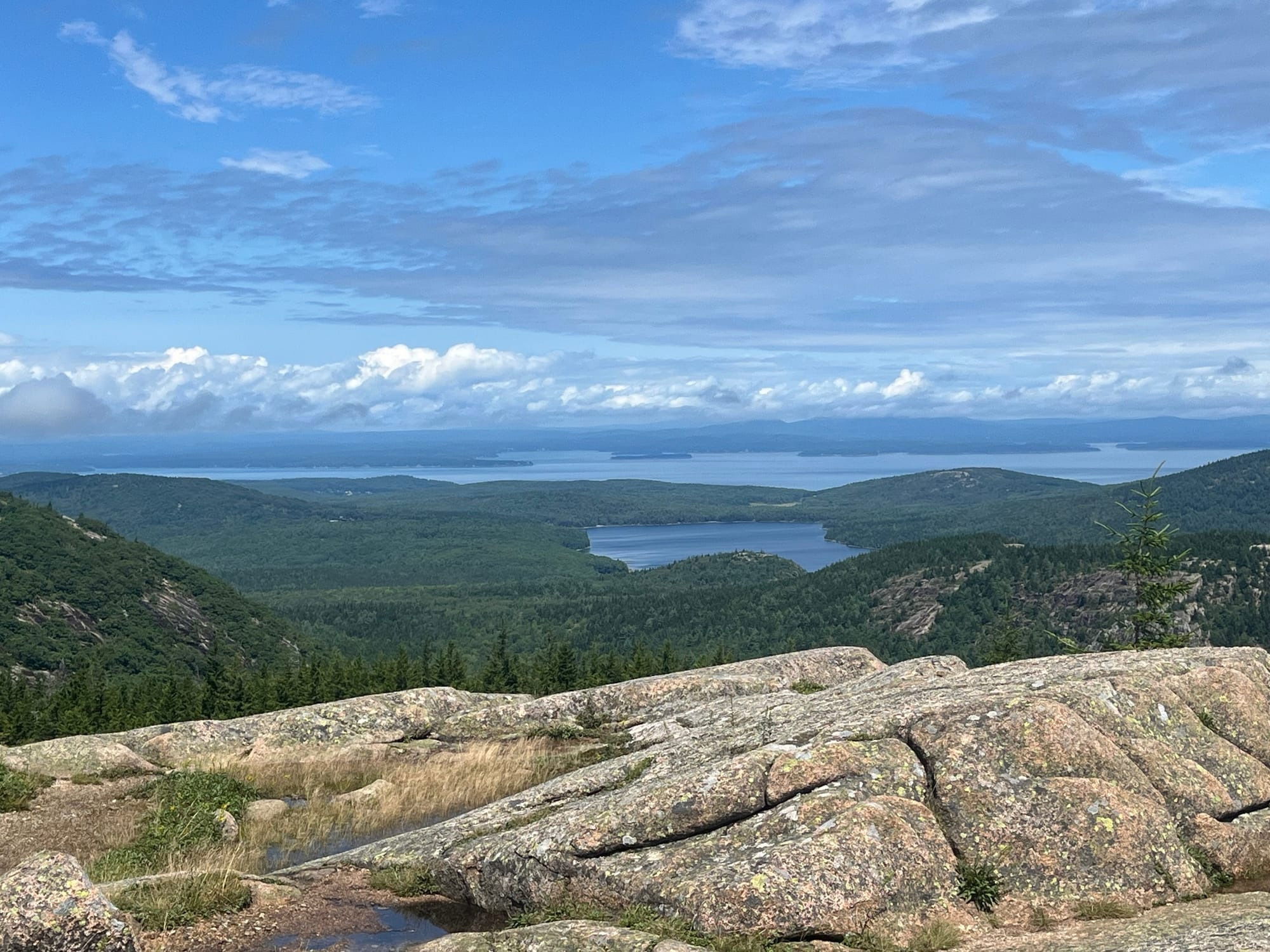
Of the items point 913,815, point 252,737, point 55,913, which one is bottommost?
point 252,737

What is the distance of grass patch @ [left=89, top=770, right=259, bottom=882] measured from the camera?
19.2 meters

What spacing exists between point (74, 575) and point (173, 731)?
488 feet

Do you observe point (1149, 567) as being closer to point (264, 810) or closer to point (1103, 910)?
point (1103, 910)

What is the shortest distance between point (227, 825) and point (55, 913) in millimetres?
10731

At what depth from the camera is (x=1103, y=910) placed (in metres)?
14.1

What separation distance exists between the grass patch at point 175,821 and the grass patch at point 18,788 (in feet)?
9.74

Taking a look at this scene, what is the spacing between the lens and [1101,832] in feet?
49.7

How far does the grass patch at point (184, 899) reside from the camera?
14.5 metres

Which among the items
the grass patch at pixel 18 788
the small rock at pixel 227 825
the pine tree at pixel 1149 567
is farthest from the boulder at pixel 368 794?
the pine tree at pixel 1149 567

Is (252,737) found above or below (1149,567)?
below

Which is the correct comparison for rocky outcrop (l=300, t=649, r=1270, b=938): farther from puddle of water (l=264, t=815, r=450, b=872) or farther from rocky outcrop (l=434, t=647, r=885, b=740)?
rocky outcrop (l=434, t=647, r=885, b=740)

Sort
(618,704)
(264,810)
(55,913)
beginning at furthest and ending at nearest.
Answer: (618,704)
(264,810)
(55,913)

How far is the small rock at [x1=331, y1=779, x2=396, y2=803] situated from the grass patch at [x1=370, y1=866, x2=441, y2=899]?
7.19 metres

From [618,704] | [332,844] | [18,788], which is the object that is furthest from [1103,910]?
[18,788]
